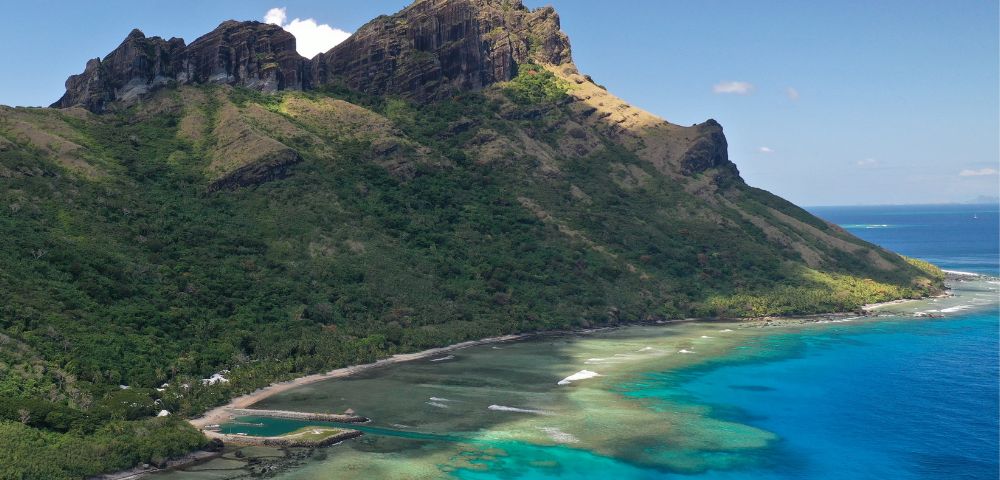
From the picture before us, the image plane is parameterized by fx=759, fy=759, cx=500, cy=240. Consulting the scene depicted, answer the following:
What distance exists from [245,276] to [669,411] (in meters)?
81.6

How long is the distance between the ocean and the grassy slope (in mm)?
12248

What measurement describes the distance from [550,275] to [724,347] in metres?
45.0

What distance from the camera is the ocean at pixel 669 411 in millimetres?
80000

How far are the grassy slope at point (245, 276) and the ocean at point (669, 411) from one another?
12.2 m

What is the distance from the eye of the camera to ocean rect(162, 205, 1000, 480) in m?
80.0

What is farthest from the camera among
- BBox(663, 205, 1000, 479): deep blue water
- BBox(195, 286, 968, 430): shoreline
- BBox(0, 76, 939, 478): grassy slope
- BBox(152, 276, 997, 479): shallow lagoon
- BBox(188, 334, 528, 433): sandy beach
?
BBox(195, 286, 968, 430): shoreline

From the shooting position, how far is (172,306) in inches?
4793

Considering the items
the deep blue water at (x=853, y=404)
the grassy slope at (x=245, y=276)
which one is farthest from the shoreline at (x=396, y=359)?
the deep blue water at (x=853, y=404)

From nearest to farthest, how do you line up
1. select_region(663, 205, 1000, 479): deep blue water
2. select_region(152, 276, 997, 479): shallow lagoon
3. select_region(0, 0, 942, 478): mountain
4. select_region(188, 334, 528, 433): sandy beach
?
select_region(152, 276, 997, 479): shallow lagoon, select_region(663, 205, 1000, 479): deep blue water, select_region(0, 0, 942, 478): mountain, select_region(188, 334, 528, 433): sandy beach

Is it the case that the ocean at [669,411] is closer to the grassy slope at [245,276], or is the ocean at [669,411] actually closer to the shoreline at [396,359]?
the shoreline at [396,359]

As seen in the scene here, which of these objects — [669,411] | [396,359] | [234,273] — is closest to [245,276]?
[234,273]

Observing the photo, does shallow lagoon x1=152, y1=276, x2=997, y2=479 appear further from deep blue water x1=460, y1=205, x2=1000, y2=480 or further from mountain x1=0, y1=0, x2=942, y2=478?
mountain x1=0, y1=0, x2=942, y2=478

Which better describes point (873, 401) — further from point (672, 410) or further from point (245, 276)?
point (245, 276)

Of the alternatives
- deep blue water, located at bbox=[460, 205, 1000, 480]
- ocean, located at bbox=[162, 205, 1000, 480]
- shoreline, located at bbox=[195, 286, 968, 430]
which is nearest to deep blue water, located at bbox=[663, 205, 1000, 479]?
deep blue water, located at bbox=[460, 205, 1000, 480]
